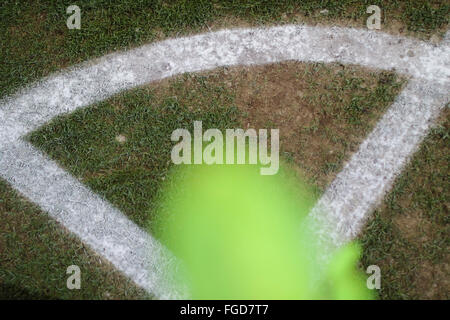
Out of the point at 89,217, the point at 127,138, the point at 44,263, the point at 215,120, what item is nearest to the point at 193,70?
the point at 215,120

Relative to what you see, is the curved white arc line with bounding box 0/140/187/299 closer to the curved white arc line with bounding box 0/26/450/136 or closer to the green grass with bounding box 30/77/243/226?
the green grass with bounding box 30/77/243/226

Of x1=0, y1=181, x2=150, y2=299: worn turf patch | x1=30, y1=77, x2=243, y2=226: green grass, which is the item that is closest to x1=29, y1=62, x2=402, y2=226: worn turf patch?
x1=30, y1=77, x2=243, y2=226: green grass

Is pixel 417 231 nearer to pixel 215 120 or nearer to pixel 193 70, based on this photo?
pixel 215 120

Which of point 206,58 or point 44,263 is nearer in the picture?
point 44,263

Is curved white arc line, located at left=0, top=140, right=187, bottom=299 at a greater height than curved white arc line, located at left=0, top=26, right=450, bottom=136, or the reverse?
curved white arc line, located at left=0, top=26, right=450, bottom=136

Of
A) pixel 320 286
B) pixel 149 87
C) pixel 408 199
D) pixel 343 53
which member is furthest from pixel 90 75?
pixel 408 199

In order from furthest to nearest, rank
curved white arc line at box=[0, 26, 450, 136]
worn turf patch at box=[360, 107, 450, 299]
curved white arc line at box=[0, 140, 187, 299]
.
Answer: curved white arc line at box=[0, 26, 450, 136] → curved white arc line at box=[0, 140, 187, 299] → worn turf patch at box=[360, 107, 450, 299]
